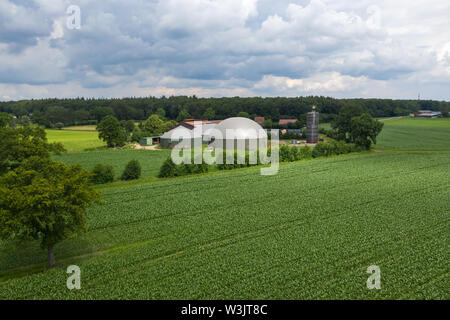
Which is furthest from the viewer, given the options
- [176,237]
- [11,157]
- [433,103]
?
[433,103]

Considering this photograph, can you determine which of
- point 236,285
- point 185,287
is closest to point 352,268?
point 236,285

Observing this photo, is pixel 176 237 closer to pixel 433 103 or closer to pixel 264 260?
pixel 264 260

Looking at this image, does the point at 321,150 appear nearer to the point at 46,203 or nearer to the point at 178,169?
the point at 178,169

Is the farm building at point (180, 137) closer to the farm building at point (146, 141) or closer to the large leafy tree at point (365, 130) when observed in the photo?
the farm building at point (146, 141)

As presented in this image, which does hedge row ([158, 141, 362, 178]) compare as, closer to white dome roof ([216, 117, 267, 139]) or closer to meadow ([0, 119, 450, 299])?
meadow ([0, 119, 450, 299])

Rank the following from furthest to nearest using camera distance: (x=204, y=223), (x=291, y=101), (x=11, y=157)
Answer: (x=291, y=101) → (x=11, y=157) → (x=204, y=223)

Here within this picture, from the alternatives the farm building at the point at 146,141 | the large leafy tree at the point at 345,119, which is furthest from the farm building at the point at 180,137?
the large leafy tree at the point at 345,119

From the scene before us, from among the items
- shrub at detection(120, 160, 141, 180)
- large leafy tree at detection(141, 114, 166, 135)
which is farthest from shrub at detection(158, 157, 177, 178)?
large leafy tree at detection(141, 114, 166, 135)
